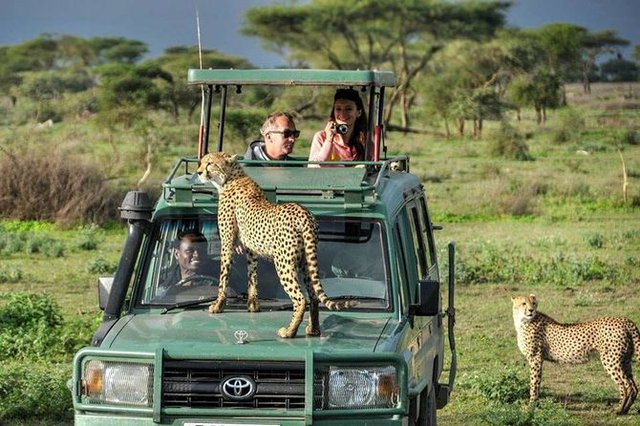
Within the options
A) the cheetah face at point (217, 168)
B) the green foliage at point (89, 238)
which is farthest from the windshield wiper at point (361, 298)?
the green foliage at point (89, 238)

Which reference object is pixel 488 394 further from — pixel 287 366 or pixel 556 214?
pixel 556 214

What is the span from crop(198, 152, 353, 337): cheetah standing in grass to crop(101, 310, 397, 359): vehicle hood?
0.07 meters

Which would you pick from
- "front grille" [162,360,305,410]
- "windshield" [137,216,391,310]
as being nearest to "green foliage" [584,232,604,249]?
"windshield" [137,216,391,310]

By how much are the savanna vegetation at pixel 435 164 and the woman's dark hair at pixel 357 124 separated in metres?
1.55

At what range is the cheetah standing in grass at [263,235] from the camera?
5617mm

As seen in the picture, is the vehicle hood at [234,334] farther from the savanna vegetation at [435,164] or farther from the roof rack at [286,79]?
the savanna vegetation at [435,164]

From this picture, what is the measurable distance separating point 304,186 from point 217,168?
1.18 ft

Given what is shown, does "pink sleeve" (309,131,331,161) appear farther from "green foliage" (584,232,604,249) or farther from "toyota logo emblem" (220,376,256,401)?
"green foliage" (584,232,604,249)

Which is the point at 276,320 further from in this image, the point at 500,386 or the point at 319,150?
the point at 500,386

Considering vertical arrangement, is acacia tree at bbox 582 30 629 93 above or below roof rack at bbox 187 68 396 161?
above

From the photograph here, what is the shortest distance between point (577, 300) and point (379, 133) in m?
5.71

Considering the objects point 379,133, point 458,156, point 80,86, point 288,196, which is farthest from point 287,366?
point 80,86

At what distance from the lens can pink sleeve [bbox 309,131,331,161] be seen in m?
7.55

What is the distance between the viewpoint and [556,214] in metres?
19.6
